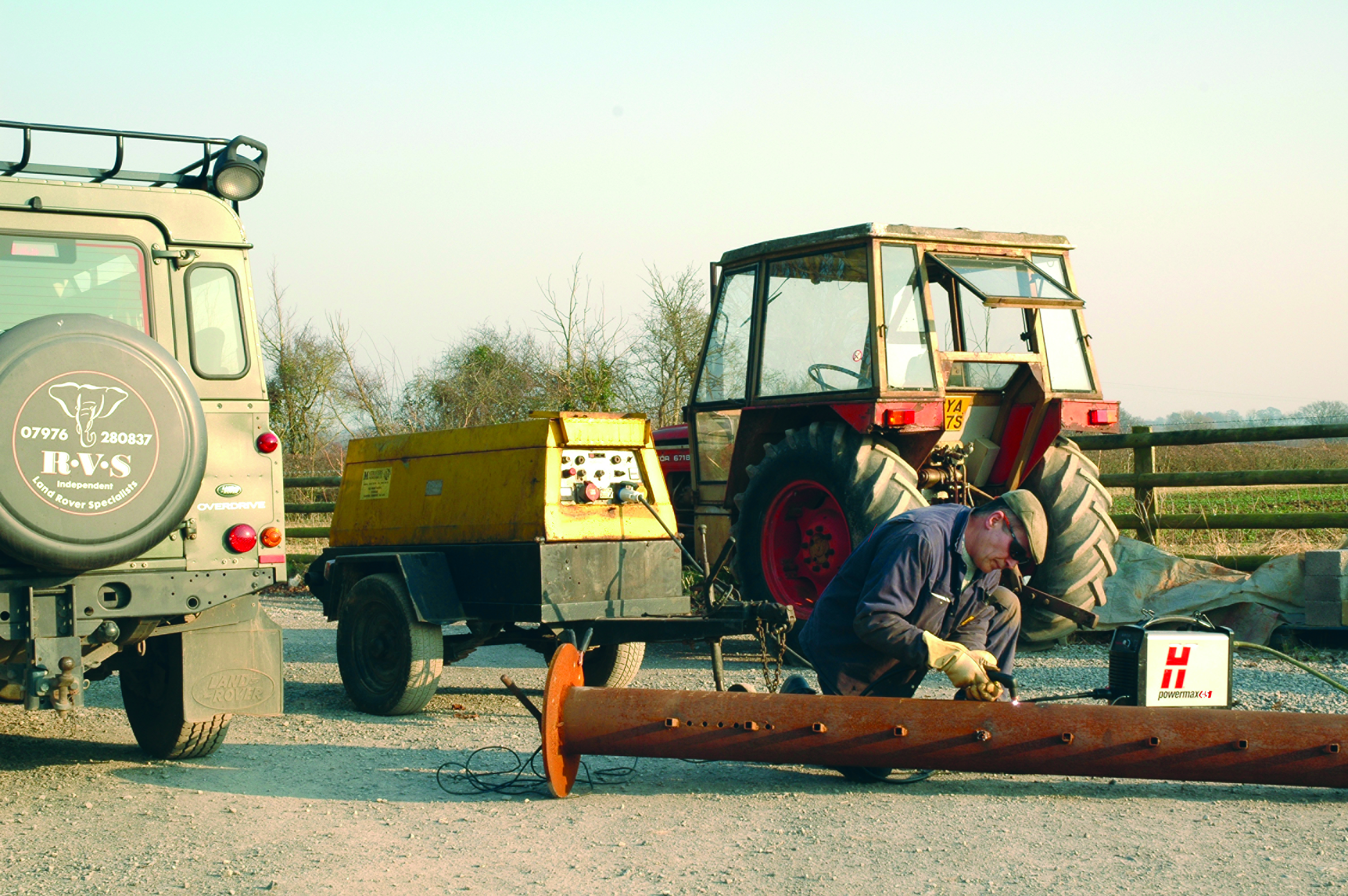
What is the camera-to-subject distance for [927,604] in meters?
5.37

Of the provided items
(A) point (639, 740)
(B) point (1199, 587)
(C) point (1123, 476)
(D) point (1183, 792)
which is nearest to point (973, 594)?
(D) point (1183, 792)

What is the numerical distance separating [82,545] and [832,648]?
9.94 feet

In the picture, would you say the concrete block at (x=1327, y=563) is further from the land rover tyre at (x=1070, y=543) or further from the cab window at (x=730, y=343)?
the cab window at (x=730, y=343)

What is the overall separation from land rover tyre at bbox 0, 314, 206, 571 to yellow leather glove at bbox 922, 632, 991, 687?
3.00 meters

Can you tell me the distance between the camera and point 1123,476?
10.6m

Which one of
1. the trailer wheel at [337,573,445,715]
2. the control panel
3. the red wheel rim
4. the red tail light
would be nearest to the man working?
the control panel

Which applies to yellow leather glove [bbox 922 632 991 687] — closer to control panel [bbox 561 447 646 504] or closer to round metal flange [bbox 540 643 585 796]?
round metal flange [bbox 540 643 585 796]

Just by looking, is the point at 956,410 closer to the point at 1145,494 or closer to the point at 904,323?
the point at 904,323

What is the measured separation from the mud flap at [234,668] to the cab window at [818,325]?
399 centimetres

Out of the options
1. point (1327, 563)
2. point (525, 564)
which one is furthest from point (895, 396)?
point (1327, 563)

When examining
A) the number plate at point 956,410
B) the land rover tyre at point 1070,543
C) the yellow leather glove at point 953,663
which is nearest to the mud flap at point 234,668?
the yellow leather glove at point 953,663

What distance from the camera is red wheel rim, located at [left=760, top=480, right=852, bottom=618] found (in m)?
8.28

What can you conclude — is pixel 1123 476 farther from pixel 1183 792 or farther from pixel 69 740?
pixel 69 740

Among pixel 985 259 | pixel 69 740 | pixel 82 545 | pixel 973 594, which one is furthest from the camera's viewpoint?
pixel 985 259
